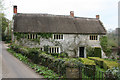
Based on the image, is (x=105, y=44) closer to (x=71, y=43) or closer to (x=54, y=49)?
(x=71, y=43)

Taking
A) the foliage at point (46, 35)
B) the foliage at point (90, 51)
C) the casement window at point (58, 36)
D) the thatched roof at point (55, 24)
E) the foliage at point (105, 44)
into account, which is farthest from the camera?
the foliage at point (105, 44)

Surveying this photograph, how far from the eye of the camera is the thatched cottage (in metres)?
22.3

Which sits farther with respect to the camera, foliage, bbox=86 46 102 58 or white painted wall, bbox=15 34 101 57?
foliage, bbox=86 46 102 58

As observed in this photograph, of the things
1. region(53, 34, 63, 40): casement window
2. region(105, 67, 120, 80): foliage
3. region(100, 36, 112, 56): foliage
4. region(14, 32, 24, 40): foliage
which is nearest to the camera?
region(105, 67, 120, 80): foliage

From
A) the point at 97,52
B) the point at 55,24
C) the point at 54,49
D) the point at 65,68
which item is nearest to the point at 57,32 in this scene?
the point at 55,24

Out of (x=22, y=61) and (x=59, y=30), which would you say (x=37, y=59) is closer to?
(x=22, y=61)

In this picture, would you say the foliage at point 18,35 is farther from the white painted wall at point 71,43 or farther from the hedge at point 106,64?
the hedge at point 106,64

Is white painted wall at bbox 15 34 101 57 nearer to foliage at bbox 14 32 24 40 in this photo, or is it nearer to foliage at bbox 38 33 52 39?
foliage at bbox 38 33 52 39

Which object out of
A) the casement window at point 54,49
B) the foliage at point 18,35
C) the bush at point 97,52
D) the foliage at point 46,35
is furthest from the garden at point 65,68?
the casement window at point 54,49

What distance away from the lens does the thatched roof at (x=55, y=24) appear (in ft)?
74.8

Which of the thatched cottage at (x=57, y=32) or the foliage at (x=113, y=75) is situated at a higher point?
the thatched cottage at (x=57, y=32)

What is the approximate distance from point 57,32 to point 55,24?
2.29 m

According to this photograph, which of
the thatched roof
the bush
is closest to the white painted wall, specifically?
the bush

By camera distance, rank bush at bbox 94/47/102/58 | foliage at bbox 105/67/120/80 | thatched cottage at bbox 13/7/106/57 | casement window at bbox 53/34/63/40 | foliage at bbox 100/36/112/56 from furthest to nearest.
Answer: foliage at bbox 100/36/112/56 → bush at bbox 94/47/102/58 → casement window at bbox 53/34/63/40 → thatched cottage at bbox 13/7/106/57 → foliage at bbox 105/67/120/80
